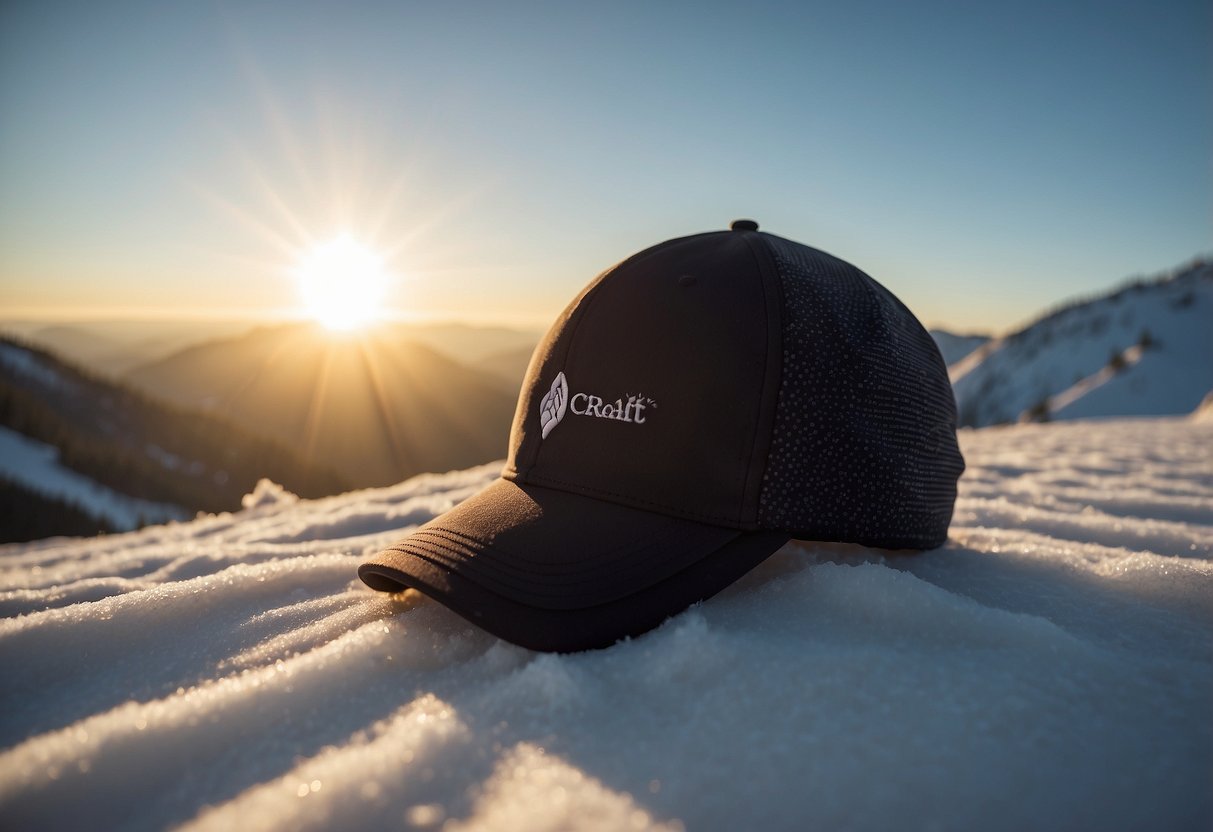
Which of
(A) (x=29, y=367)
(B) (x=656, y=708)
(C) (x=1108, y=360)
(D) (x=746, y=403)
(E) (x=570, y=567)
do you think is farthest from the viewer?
(C) (x=1108, y=360)

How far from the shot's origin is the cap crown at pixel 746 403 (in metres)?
1.17

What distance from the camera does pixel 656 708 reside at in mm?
852

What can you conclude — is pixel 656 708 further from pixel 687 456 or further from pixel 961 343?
pixel 961 343

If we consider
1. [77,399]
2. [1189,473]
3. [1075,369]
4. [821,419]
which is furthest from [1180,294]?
[77,399]

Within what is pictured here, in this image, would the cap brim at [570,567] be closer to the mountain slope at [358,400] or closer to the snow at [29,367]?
the snow at [29,367]

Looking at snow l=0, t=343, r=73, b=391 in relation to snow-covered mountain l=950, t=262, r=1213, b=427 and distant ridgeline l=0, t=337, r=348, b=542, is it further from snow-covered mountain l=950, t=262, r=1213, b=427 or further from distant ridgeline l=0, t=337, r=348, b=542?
snow-covered mountain l=950, t=262, r=1213, b=427

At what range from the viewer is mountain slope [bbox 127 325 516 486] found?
171 ft

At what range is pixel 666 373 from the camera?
124 cm

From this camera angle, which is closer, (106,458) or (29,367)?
(106,458)

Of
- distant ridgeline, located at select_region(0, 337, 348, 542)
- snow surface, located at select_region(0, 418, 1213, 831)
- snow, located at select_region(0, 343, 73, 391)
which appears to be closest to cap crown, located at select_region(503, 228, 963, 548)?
snow surface, located at select_region(0, 418, 1213, 831)

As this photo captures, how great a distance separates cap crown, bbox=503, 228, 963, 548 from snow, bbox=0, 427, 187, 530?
1350cm

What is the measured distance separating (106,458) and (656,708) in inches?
672

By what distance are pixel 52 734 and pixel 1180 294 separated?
50.5 metres

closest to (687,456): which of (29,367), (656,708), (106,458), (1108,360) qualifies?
(656,708)
